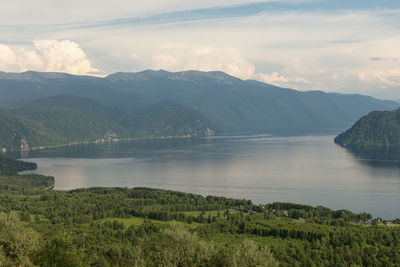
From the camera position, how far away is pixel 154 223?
251ft

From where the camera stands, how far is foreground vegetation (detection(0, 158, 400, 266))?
43406 millimetres

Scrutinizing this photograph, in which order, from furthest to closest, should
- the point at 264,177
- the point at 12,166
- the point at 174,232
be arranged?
the point at 12,166 < the point at 264,177 < the point at 174,232

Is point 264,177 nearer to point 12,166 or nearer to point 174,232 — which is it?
point 12,166

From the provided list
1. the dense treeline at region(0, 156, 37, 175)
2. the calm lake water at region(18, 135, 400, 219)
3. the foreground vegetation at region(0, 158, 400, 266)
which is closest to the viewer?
the foreground vegetation at region(0, 158, 400, 266)

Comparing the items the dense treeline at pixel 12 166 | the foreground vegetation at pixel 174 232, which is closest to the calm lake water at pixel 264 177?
the dense treeline at pixel 12 166

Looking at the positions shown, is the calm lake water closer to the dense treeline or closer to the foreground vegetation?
the dense treeline

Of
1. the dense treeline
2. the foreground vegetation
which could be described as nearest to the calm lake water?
the dense treeline

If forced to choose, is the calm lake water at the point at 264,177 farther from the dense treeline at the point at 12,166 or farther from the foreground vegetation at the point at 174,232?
the foreground vegetation at the point at 174,232

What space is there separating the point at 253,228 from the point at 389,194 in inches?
2267

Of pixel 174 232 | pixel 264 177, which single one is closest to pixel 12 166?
pixel 264 177

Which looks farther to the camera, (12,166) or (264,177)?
(12,166)

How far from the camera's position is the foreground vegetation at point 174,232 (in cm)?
4341

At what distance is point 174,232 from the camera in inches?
1853

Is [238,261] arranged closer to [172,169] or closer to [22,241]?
[22,241]
